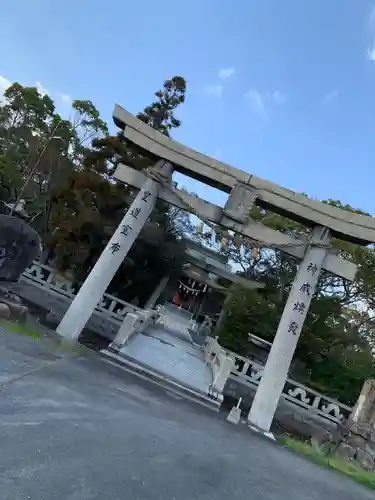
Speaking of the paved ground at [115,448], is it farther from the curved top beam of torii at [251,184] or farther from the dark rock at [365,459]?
the curved top beam of torii at [251,184]

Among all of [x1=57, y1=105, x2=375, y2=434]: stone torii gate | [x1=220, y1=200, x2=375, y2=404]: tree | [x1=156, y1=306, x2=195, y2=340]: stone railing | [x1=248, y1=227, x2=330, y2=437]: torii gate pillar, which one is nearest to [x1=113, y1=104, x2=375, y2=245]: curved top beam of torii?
[x1=57, y1=105, x2=375, y2=434]: stone torii gate

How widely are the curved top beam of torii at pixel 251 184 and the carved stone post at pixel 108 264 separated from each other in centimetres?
52

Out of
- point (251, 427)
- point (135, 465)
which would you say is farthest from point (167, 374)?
point (135, 465)

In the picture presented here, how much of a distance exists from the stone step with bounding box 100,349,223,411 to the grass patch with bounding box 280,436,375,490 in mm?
1831

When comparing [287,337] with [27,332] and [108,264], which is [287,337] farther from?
[27,332]

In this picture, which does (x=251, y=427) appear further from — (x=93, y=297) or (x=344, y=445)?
(x=93, y=297)

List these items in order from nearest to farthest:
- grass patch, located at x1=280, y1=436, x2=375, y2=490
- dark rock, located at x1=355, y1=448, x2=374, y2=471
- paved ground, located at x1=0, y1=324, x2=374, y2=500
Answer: paved ground, located at x1=0, y1=324, x2=374, y2=500 → grass patch, located at x1=280, y1=436, x2=375, y2=490 → dark rock, located at x1=355, y1=448, x2=374, y2=471

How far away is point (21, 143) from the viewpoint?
32.1 meters

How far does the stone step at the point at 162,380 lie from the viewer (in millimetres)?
10555

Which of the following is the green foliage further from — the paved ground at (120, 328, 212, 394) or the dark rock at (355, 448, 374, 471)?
the dark rock at (355, 448, 374, 471)

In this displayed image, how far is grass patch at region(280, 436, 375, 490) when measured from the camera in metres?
8.67

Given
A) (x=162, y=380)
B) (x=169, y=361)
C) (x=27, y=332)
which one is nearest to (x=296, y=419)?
(x=169, y=361)

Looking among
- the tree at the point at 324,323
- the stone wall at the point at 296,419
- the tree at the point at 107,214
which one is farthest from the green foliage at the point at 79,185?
the stone wall at the point at 296,419

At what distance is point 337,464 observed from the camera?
9.42m
